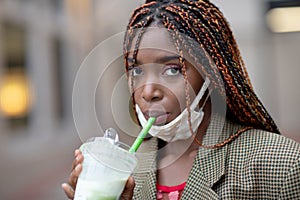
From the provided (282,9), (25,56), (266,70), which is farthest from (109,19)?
(282,9)

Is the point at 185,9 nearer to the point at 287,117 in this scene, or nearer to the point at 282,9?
the point at 282,9

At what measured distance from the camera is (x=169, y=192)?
8.40ft

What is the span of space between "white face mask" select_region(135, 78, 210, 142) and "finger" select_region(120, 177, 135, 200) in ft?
1.01

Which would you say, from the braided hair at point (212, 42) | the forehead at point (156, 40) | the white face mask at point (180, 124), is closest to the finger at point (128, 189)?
the white face mask at point (180, 124)

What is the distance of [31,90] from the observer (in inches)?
539

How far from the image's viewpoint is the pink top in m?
2.53

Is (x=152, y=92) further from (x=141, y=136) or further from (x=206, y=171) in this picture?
(x=206, y=171)

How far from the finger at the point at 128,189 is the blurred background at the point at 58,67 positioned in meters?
7.61

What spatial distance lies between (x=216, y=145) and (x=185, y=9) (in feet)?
1.77

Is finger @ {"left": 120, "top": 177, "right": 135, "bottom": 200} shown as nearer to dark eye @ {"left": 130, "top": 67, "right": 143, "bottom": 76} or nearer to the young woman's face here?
the young woman's face

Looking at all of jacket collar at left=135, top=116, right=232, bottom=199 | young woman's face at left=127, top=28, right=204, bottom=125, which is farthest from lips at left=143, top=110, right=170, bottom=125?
jacket collar at left=135, top=116, right=232, bottom=199

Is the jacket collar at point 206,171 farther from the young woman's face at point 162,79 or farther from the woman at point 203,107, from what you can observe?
the young woman's face at point 162,79

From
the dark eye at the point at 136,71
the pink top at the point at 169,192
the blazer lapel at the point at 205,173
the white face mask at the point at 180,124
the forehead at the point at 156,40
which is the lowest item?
the pink top at the point at 169,192

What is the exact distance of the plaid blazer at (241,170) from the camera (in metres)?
2.35
